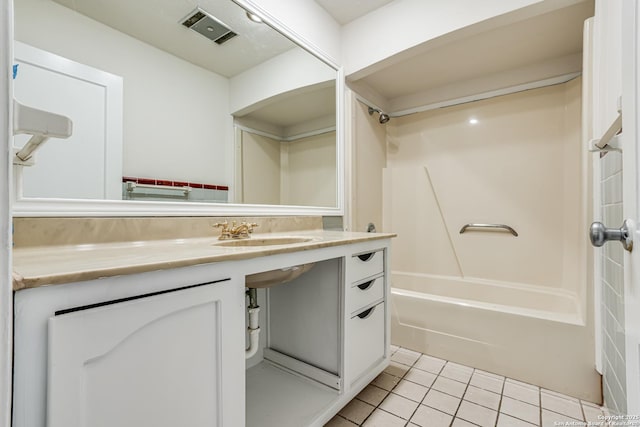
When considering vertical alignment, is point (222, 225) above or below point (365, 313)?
above

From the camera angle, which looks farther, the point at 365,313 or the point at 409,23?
the point at 409,23

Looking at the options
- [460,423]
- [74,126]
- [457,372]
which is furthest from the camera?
[457,372]

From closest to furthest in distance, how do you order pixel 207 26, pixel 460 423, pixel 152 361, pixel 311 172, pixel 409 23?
1. pixel 152 361
2. pixel 460 423
3. pixel 207 26
4. pixel 409 23
5. pixel 311 172

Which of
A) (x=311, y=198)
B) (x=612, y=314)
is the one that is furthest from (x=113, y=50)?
(x=612, y=314)

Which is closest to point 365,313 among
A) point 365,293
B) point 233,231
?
point 365,293

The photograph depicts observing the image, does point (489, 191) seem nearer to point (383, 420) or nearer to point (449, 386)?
point (449, 386)

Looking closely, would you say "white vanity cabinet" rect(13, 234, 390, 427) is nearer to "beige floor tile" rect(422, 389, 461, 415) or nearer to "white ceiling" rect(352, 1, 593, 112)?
"beige floor tile" rect(422, 389, 461, 415)

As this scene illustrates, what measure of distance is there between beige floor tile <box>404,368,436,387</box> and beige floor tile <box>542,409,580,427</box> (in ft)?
1.61

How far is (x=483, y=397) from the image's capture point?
1.47 m

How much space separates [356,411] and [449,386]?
55cm

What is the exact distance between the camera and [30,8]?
92 centimetres

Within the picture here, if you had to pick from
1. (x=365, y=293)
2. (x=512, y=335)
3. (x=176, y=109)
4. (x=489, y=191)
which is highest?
(x=176, y=109)

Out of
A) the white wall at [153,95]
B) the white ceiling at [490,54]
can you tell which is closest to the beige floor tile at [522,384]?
the white wall at [153,95]

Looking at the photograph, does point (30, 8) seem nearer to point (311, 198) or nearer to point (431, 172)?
point (311, 198)
